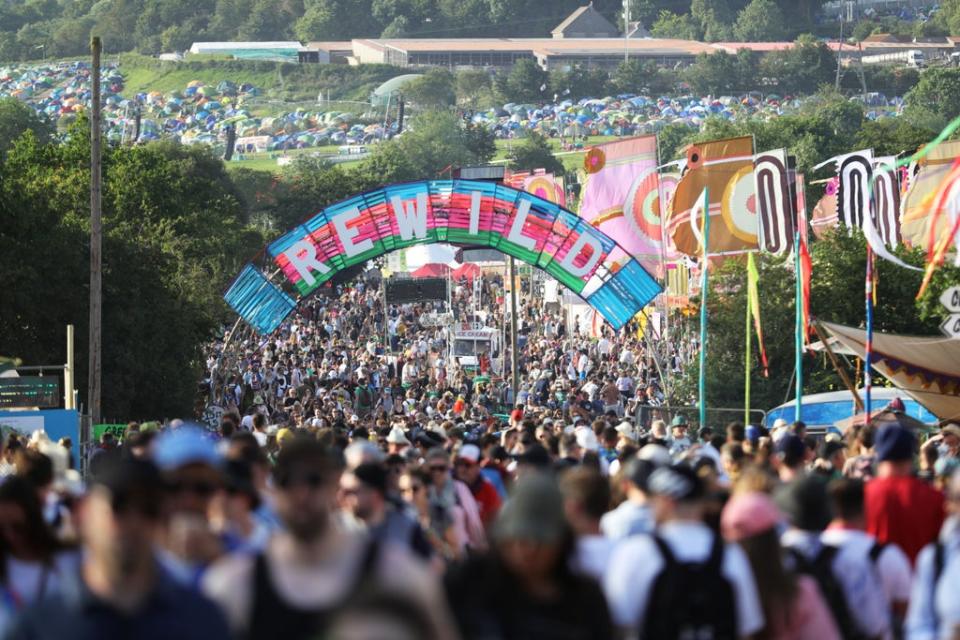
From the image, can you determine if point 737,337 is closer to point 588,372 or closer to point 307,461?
point 588,372

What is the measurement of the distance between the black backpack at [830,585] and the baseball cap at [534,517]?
2.05m

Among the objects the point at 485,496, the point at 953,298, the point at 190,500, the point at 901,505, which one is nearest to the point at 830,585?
the point at 901,505

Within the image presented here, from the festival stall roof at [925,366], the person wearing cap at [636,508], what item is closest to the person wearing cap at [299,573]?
the person wearing cap at [636,508]

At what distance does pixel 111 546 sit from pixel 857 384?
25.4 meters

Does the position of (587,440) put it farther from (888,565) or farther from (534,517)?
(534,517)

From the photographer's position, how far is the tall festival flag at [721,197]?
93.6 ft

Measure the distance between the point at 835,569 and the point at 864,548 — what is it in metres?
0.22

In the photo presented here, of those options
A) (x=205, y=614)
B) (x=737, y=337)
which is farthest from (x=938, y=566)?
(x=737, y=337)

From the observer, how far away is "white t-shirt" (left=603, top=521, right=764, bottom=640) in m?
6.45

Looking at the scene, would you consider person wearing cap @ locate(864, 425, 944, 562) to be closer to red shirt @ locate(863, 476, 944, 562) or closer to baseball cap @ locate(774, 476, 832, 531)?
red shirt @ locate(863, 476, 944, 562)

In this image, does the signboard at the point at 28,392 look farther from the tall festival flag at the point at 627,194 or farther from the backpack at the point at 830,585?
the backpack at the point at 830,585

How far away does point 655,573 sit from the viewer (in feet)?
21.1

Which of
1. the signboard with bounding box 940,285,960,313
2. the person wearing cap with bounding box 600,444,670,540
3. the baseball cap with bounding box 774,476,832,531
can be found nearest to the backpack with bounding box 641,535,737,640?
the person wearing cap with bounding box 600,444,670,540

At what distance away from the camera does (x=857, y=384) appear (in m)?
29.7
